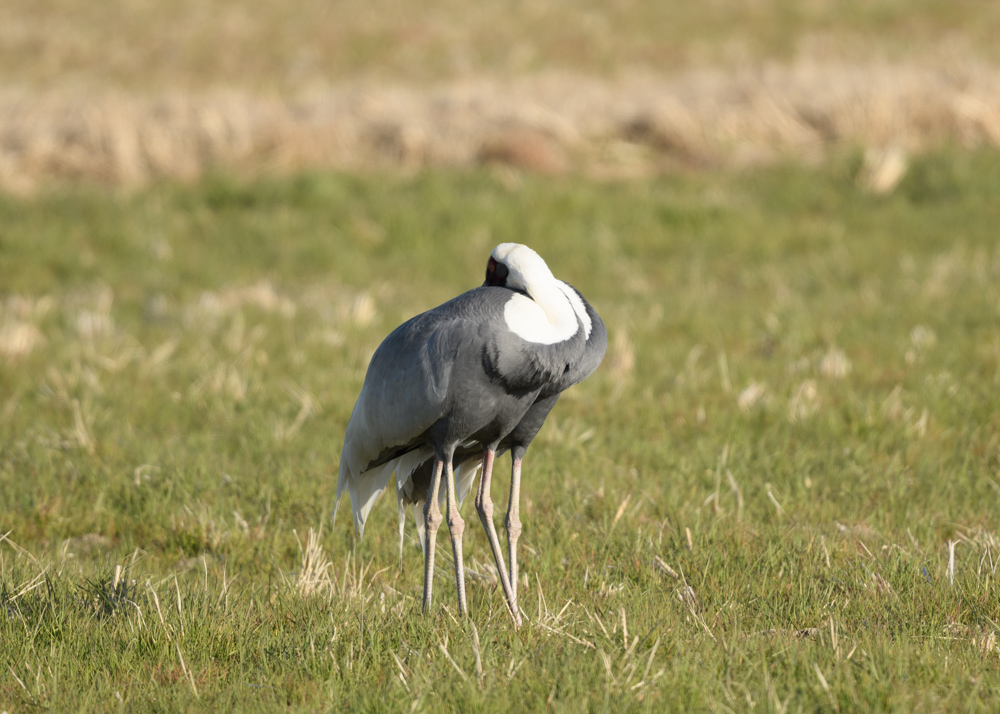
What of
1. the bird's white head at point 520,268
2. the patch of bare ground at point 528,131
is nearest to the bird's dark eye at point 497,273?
the bird's white head at point 520,268

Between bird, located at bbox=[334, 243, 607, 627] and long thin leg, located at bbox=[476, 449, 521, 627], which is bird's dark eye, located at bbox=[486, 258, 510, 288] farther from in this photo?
long thin leg, located at bbox=[476, 449, 521, 627]

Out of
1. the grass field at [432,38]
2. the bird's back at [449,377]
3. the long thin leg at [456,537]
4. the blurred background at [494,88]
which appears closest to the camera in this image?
the bird's back at [449,377]

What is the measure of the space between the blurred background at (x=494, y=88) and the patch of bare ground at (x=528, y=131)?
3 centimetres

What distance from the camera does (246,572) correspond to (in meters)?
4.16

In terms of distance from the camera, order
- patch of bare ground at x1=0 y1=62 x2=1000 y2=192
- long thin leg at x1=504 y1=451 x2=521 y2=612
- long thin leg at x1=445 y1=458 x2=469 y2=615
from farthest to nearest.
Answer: patch of bare ground at x1=0 y1=62 x2=1000 y2=192 < long thin leg at x1=504 y1=451 x2=521 y2=612 < long thin leg at x1=445 y1=458 x2=469 y2=615

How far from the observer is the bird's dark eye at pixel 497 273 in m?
3.57

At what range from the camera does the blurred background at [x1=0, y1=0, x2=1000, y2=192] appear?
13156 millimetres

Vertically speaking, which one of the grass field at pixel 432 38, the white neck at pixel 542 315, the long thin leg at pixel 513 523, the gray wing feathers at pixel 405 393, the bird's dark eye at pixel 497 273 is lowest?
the long thin leg at pixel 513 523

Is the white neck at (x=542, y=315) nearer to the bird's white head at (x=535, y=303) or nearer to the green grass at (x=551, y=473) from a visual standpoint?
the bird's white head at (x=535, y=303)

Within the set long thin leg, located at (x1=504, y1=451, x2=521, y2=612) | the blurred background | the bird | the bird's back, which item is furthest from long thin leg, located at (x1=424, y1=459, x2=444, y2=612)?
the blurred background

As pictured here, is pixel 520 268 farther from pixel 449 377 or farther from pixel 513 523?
pixel 513 523

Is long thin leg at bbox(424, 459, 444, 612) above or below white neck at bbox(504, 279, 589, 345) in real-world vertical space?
below

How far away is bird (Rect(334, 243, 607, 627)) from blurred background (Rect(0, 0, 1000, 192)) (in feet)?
30.2

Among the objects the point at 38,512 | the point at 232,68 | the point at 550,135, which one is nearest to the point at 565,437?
the point at 38,512
